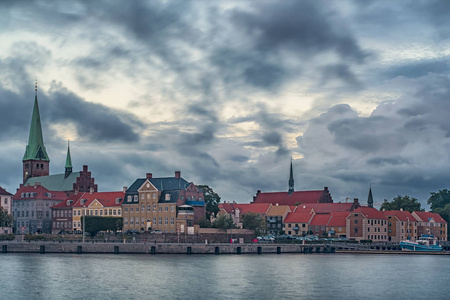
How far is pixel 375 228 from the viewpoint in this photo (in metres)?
173

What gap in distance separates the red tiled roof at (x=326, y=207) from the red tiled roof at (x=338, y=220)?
1244 cm

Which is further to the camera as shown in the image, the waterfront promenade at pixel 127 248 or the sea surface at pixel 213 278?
the waterfront promenade at pixel 127 248

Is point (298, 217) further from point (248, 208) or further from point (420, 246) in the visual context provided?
point (420, 246)

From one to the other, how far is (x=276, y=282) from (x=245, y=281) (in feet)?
12.2

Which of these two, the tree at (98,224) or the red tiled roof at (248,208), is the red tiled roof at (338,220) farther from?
the tree at (98,224)

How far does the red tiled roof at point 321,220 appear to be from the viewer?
579 feet

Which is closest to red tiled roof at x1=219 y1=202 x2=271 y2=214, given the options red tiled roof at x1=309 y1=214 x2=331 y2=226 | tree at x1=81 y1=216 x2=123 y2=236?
red tiled roof at x1=309 y1=214 x2=331 y2=226

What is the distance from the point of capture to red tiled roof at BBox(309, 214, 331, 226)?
177m

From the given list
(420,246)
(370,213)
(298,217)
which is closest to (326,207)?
(298,217)

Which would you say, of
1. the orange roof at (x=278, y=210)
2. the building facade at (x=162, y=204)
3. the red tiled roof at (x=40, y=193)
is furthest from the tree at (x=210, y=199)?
the red tiled roof at (x=40, y=193)

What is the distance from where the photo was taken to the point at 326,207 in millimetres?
194500

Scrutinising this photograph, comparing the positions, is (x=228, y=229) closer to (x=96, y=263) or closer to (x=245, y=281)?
(x=96, y=263)

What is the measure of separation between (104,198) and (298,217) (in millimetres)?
51040

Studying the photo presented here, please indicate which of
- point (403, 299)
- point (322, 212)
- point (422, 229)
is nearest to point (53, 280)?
point (403, 299)
